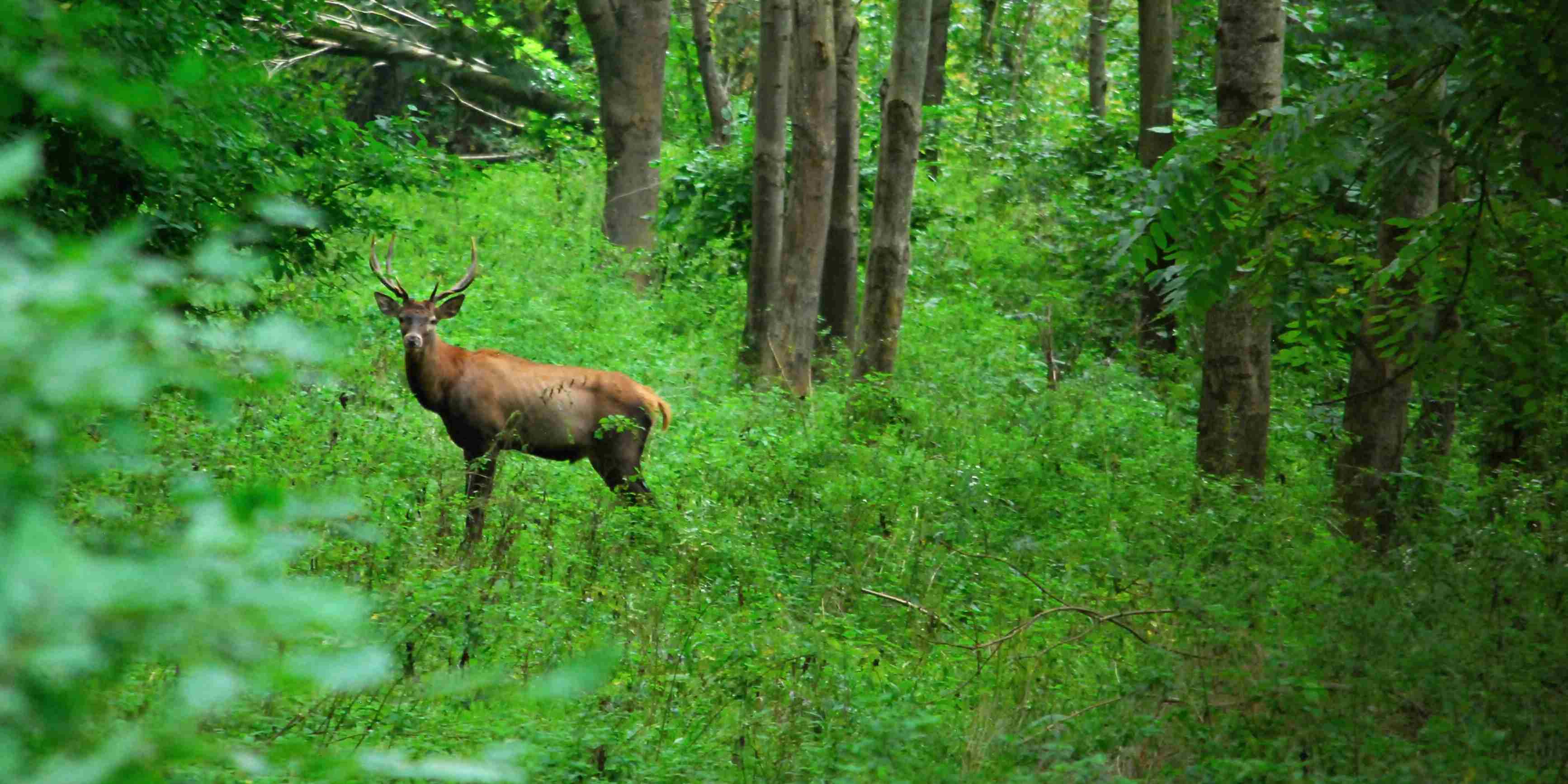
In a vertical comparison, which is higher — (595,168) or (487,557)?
(595,168)

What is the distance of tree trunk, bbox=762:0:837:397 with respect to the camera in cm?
1511

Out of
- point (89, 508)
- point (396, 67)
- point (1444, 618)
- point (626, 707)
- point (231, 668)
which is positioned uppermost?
point (396, 67)

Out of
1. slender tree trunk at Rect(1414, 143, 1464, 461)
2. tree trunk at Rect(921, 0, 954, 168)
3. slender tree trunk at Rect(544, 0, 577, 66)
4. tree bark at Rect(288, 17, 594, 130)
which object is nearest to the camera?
slender tree trunk at Rect(1414, 143, 1464, 461)

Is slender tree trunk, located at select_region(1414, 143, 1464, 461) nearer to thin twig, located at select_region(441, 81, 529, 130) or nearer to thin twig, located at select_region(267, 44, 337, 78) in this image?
thin twig, located at select_region(267, 44, 337, 78)

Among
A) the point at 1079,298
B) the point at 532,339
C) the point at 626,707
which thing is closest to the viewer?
the point at 626,707

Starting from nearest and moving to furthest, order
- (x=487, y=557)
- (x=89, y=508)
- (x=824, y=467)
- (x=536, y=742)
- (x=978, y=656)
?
(x=89, y=508) < (x=536, y=742) < (x=978, y=656) < (x=487, y=557) < (x=824, y=467)

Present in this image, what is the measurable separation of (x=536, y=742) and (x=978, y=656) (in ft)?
7.81

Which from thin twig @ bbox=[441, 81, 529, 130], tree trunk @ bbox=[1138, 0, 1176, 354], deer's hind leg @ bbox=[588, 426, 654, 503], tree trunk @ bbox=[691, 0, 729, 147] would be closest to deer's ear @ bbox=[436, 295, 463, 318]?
deer's hind leg @ bbox=[588, 426, 654, 503]

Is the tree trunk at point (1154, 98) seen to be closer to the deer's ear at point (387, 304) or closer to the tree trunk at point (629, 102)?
the tree trunk at point (629, 102)

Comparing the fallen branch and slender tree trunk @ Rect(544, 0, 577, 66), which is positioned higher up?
slender tree trunk @ Rect(544, 0, 577, 66)

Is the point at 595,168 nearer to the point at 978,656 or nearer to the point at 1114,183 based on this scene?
the point at 1114,183

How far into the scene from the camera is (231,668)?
156 cm

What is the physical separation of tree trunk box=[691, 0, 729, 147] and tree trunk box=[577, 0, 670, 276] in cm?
271

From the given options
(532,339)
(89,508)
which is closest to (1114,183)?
(532,339)
